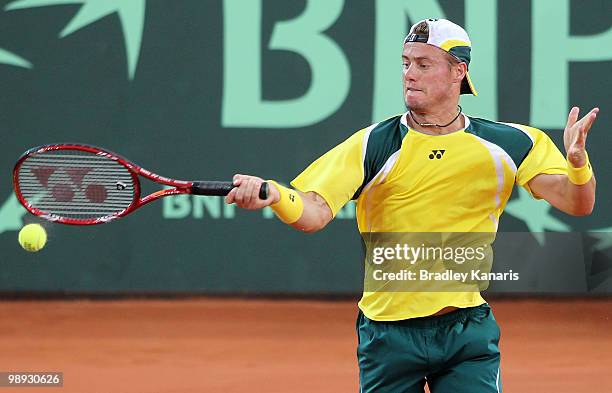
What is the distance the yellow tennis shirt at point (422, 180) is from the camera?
3.49m

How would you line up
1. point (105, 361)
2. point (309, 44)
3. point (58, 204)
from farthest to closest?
point (309, 44) < point (105, 361) < point (58, 204)

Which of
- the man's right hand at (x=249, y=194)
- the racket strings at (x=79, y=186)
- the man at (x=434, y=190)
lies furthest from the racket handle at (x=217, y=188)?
the racket strings at (x=79, y=186)

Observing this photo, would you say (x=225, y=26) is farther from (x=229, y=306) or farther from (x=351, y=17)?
(x=229, y=306)

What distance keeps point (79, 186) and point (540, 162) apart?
1753 mm

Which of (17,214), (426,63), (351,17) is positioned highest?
(351,17)

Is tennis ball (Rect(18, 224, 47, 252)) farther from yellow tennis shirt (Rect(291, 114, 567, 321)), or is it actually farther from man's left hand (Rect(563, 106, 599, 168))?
man's left hand (Rect(563, 106, 599, 168))

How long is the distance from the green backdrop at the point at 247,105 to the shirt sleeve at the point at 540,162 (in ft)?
16.5

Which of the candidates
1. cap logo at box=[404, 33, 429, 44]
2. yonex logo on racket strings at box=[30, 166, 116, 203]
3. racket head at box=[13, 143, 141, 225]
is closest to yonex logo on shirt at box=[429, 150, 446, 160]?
cap logo at box=[404, 33, 429, 44]

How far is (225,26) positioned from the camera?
8.72 metres

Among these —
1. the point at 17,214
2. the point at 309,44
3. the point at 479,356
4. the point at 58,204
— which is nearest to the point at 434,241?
the point at 479,356

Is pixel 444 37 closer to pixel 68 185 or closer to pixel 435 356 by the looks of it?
pixel 435 356

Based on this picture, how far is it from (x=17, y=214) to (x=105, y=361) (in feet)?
7.65

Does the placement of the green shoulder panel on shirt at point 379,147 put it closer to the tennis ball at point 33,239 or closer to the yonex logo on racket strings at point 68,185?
the yonex logo on racket strings at point 68,185

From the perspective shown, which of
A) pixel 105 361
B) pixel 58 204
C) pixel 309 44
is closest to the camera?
pixel 58 204
